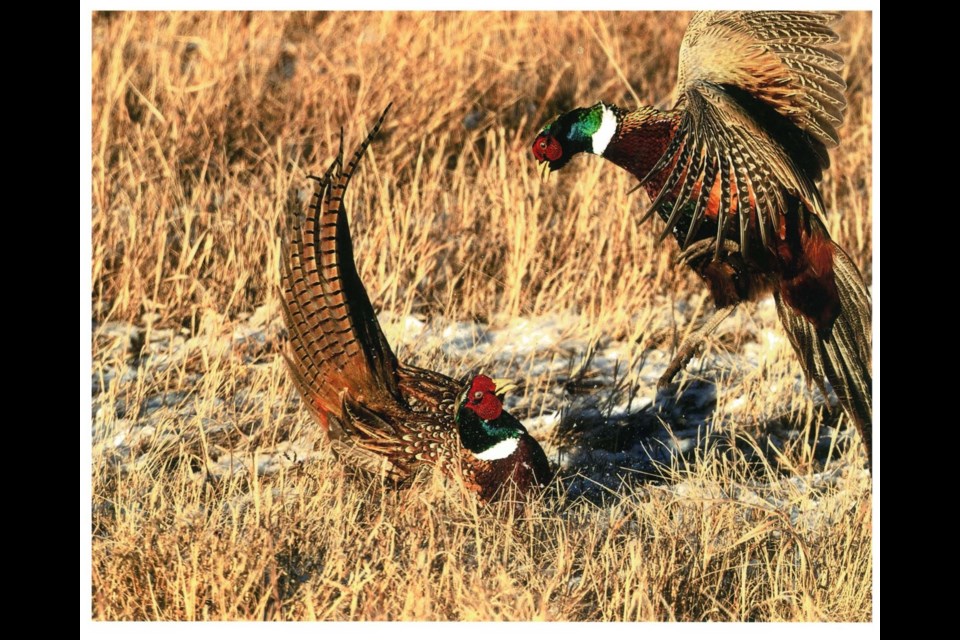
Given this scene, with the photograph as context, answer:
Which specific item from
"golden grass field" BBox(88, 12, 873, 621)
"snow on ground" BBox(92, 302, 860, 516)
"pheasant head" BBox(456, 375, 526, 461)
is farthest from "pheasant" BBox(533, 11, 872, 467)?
"pheasant head" BBox(456, 375, 526, 461)

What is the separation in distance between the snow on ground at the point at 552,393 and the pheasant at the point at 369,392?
0.76 feet

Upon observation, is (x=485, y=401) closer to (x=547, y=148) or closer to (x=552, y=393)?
(x=552, y=393)

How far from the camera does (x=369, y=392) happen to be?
13.3ft

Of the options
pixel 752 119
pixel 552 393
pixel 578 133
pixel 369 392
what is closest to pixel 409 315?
→ pixel 552 393

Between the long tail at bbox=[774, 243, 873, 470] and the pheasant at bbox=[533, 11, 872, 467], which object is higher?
the pheasant at bbox=[533, 11, 872, 467]

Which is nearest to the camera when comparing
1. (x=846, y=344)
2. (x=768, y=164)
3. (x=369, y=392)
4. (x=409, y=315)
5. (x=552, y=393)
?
(x=768, y=164)

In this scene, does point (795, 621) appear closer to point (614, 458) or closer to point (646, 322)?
point (614, 458)

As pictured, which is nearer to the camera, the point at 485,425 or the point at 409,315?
the point at 485,425

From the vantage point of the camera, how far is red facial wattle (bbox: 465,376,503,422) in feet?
13.0

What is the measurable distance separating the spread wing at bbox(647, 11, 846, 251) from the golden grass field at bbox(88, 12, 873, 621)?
78cm

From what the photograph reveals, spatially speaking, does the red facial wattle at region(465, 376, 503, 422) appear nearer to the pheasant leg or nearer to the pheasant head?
the pheasant head

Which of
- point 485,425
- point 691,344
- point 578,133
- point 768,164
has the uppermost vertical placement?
point 578,133

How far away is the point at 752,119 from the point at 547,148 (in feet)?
2.21

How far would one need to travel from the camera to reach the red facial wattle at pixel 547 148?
4328mm
